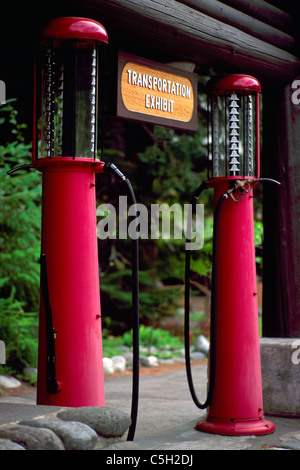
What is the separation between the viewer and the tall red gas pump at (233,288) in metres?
4.64

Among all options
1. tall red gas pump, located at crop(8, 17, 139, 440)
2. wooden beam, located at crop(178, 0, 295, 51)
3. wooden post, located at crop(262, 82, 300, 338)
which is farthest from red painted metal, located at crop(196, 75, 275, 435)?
tall red gas pump, located at crop(8, 17, 139, 440)

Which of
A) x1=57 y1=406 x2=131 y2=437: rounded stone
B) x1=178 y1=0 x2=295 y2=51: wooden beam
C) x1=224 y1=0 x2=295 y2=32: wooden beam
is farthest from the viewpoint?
x1=224 y1=0 x2=295 y2=32: wooden beam

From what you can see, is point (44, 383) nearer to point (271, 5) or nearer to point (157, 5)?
point (157, 5)

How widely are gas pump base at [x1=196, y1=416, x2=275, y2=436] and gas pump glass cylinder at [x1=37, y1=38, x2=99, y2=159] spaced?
6.45ft

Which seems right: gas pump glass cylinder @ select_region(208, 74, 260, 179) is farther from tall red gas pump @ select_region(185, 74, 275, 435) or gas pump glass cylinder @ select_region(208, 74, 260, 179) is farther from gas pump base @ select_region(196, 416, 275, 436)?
gas pump base @ select_region(196, 416, 275, 436)

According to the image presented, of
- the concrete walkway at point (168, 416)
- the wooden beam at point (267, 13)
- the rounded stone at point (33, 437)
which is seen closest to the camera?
the rounded stone at point (33, 437)

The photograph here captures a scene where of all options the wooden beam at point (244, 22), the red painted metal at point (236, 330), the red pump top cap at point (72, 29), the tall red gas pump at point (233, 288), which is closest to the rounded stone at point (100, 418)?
the tall red gas pump at point (233, 288)

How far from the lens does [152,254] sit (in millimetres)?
11891

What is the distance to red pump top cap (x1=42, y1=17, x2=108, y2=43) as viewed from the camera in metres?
3.70

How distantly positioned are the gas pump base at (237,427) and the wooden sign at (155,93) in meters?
1.94

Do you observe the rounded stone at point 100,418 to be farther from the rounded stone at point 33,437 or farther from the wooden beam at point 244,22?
the wooden beam at point 244,22

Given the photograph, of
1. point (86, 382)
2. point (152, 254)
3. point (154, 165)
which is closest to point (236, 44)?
point (86, 382)

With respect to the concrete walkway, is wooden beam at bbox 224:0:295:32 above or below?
above

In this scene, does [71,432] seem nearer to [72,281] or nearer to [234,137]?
[72,281]
